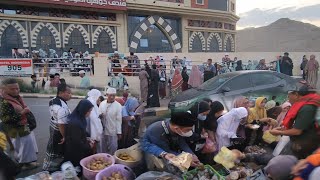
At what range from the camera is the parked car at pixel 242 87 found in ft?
25.5

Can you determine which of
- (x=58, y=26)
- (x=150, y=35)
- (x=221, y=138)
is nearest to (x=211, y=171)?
(x=221, y=138)

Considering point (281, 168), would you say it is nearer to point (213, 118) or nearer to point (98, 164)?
point (213, 118)

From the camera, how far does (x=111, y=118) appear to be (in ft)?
16.8

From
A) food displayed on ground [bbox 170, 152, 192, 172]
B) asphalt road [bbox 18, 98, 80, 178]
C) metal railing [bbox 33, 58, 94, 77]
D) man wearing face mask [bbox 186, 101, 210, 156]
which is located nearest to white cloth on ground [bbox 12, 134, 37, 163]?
asphalt road [bbox 18, 98, 80, 178]

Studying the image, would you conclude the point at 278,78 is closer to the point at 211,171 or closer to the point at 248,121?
the point at 248,121

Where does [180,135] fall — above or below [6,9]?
below

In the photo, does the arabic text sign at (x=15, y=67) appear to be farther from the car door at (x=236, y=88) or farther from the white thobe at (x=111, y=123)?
the white thobe at (x=111, y=123)

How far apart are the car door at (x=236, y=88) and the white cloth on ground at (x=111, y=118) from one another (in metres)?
3.17

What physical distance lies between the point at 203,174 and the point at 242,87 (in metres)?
5.14

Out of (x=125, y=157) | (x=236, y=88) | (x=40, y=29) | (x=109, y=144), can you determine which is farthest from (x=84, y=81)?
(x=125, y=157)

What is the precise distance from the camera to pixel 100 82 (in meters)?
14.2

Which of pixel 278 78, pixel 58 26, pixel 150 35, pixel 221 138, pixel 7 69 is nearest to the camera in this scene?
pixel 221 138

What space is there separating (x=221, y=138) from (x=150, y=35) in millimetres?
17870

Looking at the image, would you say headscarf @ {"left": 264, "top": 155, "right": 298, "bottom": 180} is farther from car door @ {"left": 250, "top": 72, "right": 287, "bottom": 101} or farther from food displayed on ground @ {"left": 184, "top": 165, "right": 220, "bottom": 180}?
car door @ {"left": 250, "top": 72, "right": 287, "bottom": 101}
